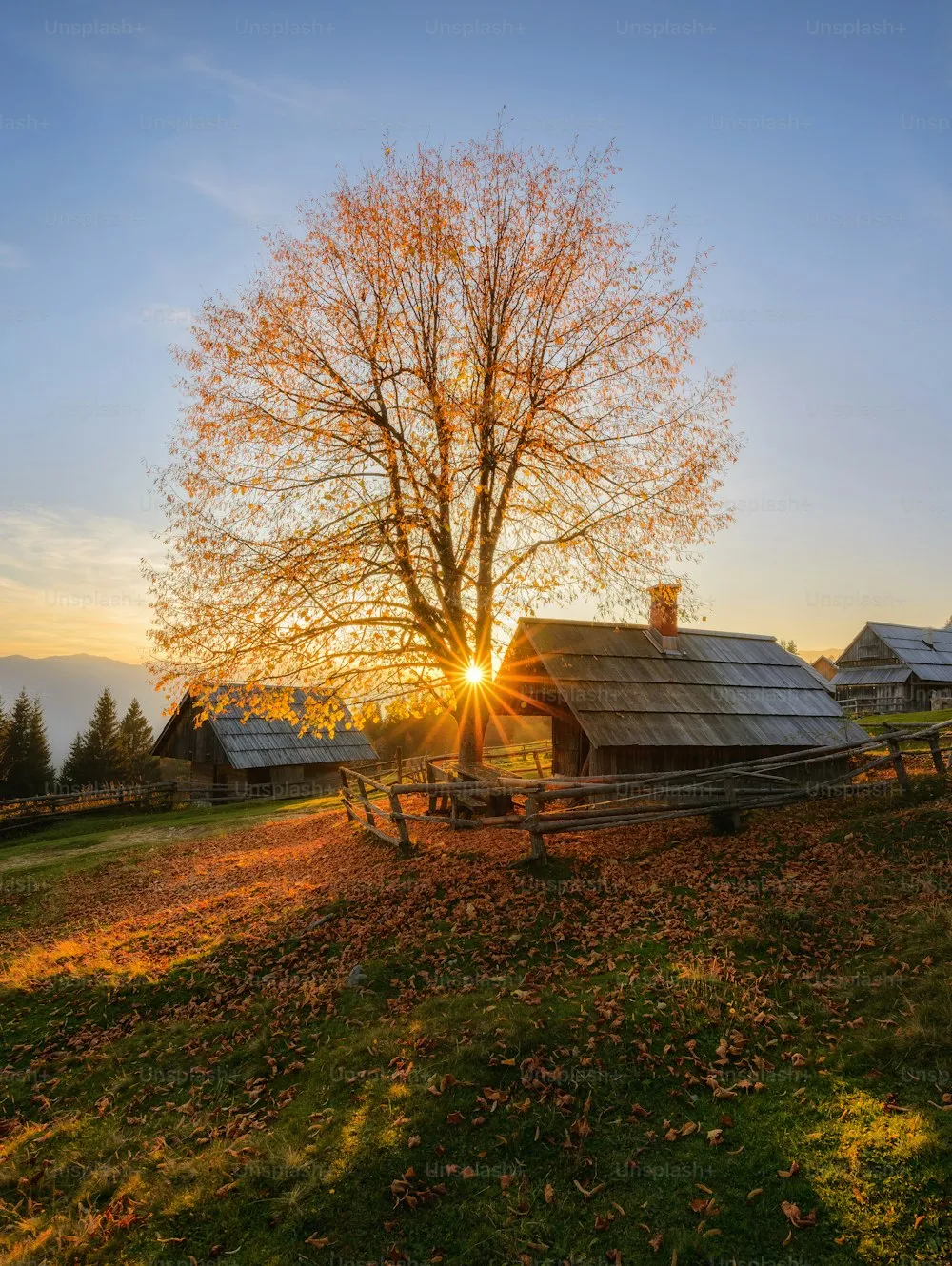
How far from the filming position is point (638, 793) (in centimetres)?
1605

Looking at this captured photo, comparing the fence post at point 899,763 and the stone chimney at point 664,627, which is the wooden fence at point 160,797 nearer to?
the stone chimney at point 664,627

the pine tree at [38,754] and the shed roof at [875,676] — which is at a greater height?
the shed roof at [875,676]

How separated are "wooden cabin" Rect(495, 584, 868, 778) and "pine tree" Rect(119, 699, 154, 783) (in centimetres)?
4177

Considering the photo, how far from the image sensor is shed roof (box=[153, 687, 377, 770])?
3394 cm

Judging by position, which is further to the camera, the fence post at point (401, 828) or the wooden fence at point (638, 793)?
the fence post at point (401, 828)

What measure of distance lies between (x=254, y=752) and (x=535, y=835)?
25702mm

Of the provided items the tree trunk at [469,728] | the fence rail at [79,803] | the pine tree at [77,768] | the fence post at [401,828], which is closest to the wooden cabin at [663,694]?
the tree trunk at [469,728]

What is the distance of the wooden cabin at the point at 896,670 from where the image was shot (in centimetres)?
4816

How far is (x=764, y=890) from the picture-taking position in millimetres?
10352

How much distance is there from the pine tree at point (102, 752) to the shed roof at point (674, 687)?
1723 inches

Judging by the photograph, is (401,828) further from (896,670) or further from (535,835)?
(896,670)

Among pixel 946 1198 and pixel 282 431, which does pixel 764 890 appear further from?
pixel 282 431

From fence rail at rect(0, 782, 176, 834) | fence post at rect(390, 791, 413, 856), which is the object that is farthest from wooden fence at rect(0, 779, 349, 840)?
fence post at rect(390, 791, 413, 856)

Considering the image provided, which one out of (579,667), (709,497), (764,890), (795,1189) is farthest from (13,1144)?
(709,497)
